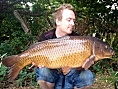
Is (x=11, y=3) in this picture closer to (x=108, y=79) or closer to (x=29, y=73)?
(x=29, y=73)

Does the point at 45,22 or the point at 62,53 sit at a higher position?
the point at 62,53

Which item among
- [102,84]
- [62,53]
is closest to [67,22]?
[62,53]

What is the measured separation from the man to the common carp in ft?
0.67

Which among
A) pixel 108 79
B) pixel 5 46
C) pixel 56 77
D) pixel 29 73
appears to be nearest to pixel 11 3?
pixel 5 46

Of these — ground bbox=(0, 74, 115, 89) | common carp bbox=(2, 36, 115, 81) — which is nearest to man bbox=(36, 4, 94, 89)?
common carp bbox=(2, 36, 115, 81)

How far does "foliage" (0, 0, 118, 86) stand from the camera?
19.9ft

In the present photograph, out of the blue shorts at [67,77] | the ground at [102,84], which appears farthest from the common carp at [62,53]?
the ground at [102,84]

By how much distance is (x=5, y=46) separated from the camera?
237 inches

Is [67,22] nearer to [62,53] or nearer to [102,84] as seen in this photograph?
[62,53]

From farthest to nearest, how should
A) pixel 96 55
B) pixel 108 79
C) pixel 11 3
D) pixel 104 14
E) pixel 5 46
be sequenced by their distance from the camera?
pixel 11 3
pixel 104 14
pixel 5 46
pixel 108 79
pixel 96 55

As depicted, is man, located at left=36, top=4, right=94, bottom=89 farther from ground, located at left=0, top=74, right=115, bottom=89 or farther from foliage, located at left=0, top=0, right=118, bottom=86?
foliage, located at left=0, top=0, right=118, bottom=86

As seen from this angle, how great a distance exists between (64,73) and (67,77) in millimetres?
57

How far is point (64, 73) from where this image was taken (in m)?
3.54

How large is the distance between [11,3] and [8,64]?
14.8ft
